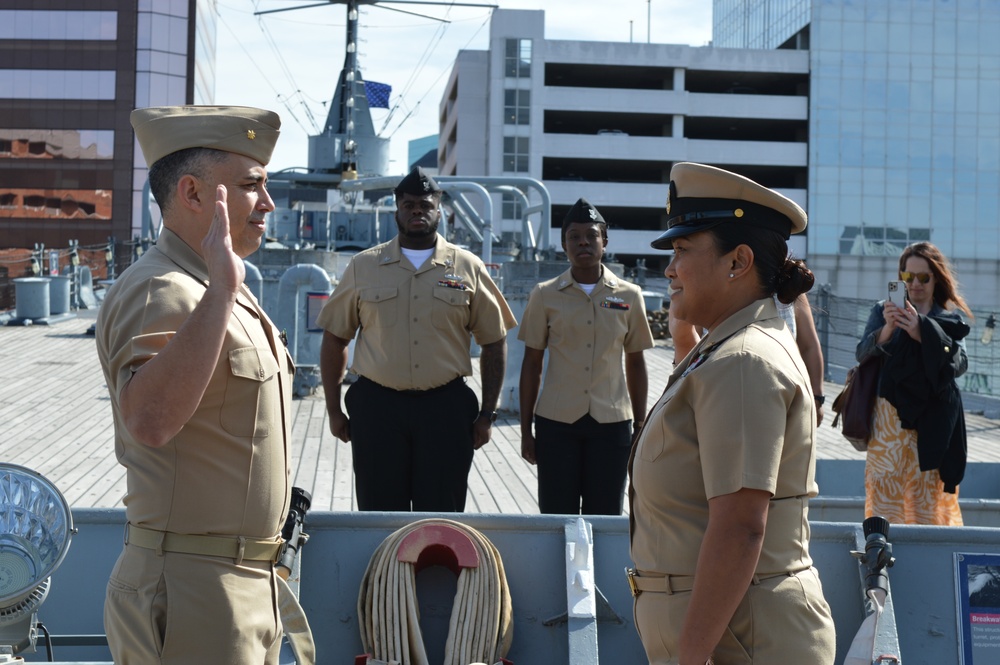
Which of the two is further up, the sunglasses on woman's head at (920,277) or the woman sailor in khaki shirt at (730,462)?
the sunglasses on woman's head at (920,277)

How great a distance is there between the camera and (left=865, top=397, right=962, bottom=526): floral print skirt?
475 centimetres

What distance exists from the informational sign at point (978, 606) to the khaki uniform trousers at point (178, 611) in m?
2.63

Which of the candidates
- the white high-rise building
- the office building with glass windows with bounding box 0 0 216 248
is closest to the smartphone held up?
the office building with glass windows with bounding box 0 0 216 248

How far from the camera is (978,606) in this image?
12.4 ft

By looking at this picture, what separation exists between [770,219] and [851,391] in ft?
Result: 10.1

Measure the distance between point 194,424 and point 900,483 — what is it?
358 centimetres

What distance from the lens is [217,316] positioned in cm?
210

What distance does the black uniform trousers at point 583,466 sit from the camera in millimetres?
5207

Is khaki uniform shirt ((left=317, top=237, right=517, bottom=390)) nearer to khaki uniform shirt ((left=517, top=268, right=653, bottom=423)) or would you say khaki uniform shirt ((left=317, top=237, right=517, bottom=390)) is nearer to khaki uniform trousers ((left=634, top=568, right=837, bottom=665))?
khaki uniform shirt ((left=517, top=268, right=653, bottom=423))

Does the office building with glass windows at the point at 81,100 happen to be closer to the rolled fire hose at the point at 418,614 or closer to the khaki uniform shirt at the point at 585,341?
the khaki uniform shirt at the point at 585,341

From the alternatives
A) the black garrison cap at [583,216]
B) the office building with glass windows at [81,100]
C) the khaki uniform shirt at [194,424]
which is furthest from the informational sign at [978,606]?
the office building with glass windows at [81,100]

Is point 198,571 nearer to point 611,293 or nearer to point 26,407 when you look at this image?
point 611,293

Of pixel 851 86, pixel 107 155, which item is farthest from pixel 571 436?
pixel 851 86

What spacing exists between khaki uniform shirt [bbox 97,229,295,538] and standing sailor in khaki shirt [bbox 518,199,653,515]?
3004 millimetres
